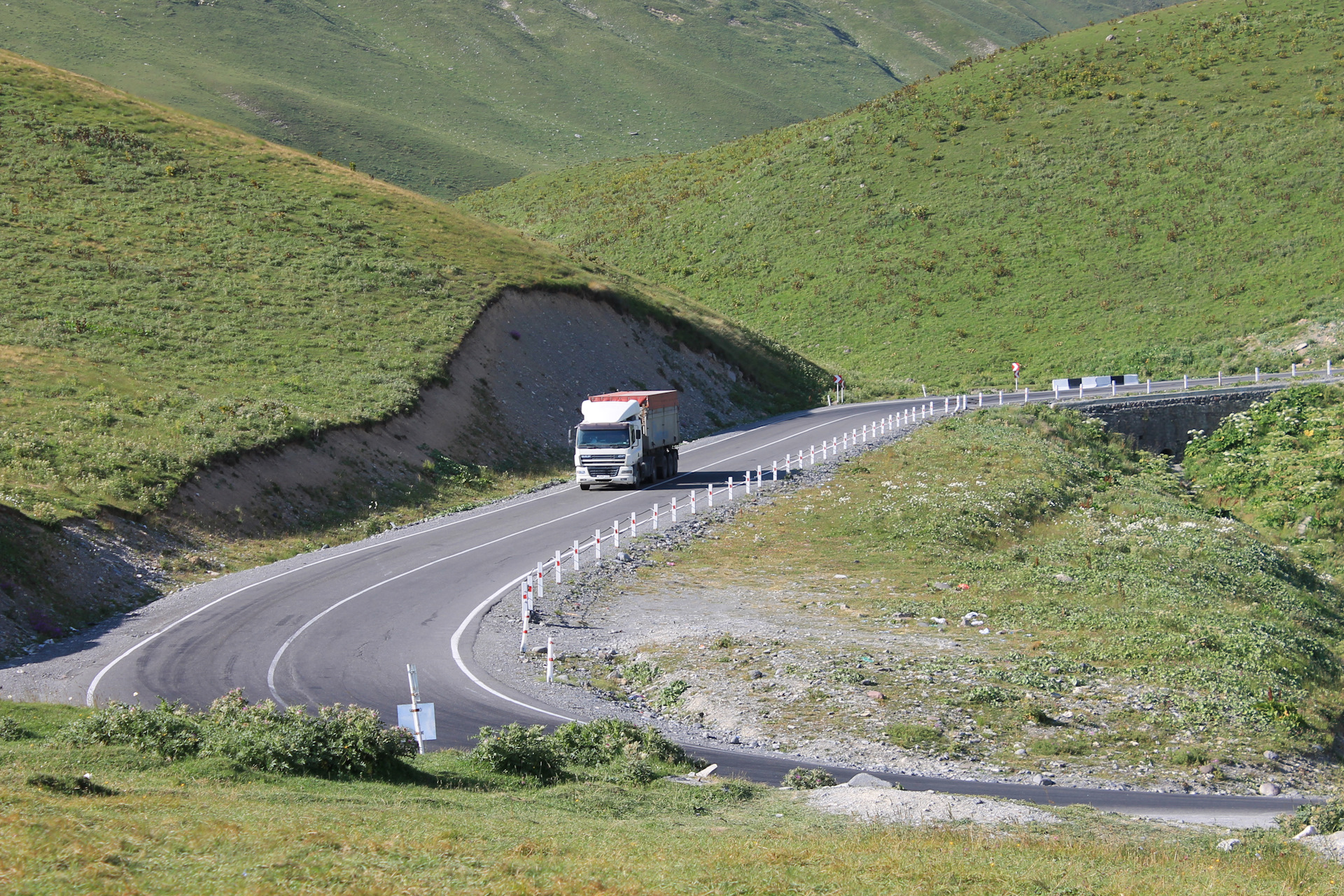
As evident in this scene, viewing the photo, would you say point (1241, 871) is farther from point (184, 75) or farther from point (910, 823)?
point (184, 75)

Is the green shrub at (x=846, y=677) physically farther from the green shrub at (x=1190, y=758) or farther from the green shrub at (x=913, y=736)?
the green shrub at (x=1190, y=758)

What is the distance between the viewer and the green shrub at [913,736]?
51.7 ft

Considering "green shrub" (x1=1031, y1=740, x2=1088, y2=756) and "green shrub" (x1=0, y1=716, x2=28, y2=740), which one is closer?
"green shrub" (x1=0, y1=716, x2=28, y2=740)

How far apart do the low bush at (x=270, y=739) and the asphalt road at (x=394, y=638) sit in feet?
8.83

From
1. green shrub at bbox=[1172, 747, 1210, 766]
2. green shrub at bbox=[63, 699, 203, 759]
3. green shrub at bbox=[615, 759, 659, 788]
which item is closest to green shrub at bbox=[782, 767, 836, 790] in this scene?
green shrub at bbox=[615, 759, 659, 788]

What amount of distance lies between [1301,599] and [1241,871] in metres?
19.1

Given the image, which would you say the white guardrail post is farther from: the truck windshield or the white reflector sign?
the truck windshield

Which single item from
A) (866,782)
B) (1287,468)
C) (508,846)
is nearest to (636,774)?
(866,782)

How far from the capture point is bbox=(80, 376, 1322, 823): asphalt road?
49.5 ft

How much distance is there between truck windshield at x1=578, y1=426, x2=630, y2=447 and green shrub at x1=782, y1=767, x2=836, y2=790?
79.7ft

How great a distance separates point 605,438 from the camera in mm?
37906

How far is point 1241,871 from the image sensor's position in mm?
9688

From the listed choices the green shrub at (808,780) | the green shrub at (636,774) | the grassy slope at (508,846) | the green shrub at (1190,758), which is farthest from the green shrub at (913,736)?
the green shrub at (636,774)

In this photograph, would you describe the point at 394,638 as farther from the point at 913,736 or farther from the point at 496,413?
the point at 496,413
